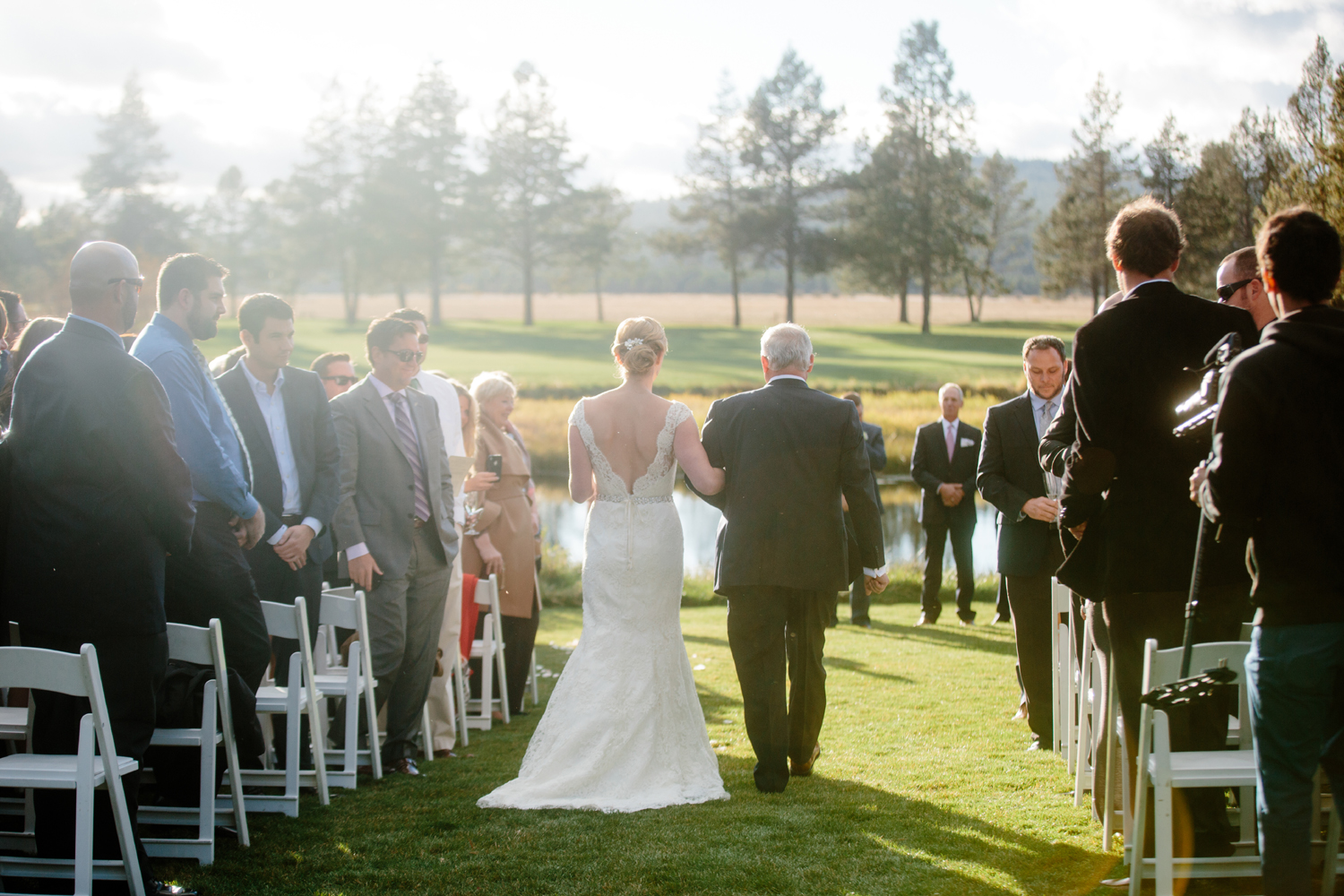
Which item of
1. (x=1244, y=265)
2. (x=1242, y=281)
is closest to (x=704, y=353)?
(x=1244, y=265)

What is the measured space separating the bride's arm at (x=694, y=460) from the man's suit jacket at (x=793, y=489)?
0.12 metres

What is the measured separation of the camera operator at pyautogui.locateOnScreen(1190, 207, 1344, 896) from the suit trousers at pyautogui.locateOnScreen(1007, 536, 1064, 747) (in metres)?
2.96

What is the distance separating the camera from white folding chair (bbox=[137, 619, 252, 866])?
4.04 m

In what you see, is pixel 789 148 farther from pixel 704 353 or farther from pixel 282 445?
pixel 282 445

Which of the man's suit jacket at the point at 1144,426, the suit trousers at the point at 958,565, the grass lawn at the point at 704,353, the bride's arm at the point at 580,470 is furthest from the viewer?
the grass lawn at the point at 704,353

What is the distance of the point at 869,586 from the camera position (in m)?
5.11

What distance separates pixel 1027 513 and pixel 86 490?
4.32m

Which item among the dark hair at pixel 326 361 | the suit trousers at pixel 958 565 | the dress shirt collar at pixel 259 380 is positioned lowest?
the suit trousers at pixel 958 565

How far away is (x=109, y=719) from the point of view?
3.66m

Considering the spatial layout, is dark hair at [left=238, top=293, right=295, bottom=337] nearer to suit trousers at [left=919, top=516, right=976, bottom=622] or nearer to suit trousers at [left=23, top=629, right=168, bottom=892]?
suit trousers at [left=23, top=629, right=168, bottom=892]

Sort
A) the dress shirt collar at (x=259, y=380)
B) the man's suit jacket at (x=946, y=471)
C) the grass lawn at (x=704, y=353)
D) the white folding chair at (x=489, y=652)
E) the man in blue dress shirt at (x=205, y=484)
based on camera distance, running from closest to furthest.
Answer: the man in blue dress shirt at (x=205, y=484) → the dress shirt collar at (x=259, y=380) → the white folding chair at (x=489, y=652) → the man's suit jacket at (x=946, y=471) → the grass lawn at (x=704, y=353)

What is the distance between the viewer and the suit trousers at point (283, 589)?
212 inches

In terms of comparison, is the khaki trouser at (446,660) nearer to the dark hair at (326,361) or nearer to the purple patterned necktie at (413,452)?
the purple patterned necktie at (413,452)

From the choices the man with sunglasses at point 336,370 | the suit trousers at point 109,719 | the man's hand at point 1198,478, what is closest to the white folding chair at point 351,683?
the suit trousers at point 109,719
